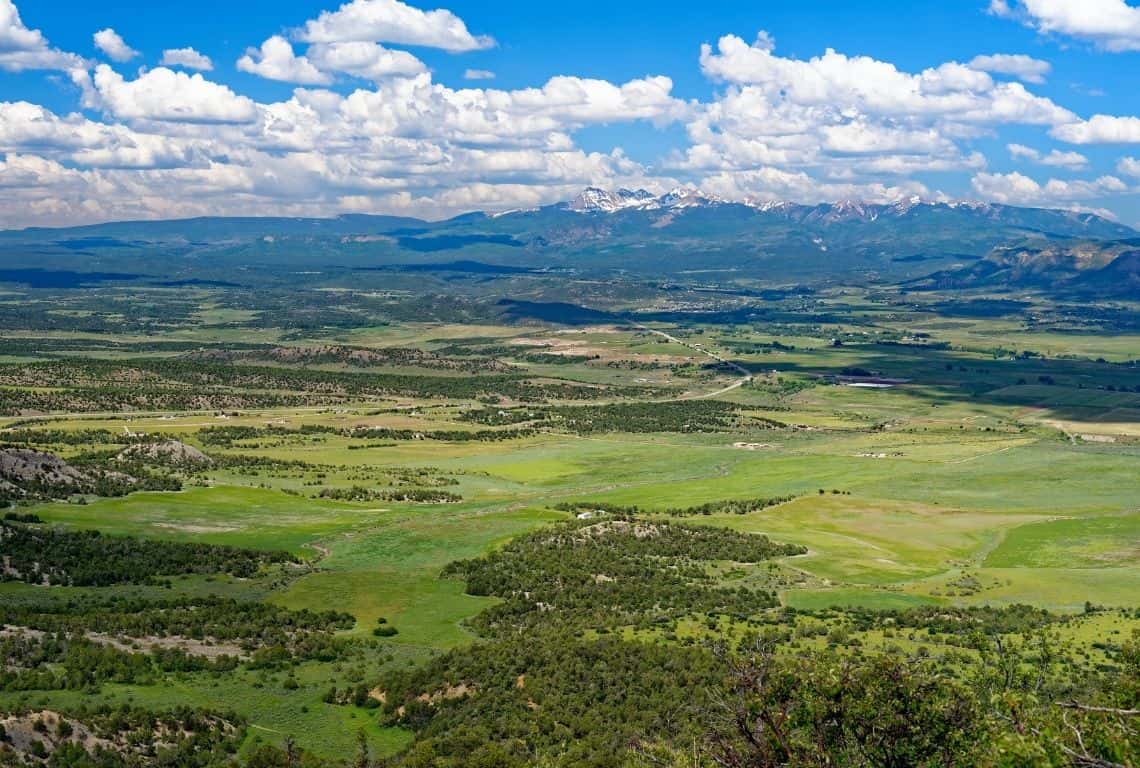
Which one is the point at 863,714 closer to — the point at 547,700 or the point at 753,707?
the point at 753,707

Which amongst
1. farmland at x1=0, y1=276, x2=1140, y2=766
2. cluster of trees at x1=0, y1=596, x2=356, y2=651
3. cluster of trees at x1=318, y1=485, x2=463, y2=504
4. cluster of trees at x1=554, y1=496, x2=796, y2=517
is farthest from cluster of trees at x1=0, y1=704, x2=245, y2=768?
cluster of trees at x1=318, y1=485, x2=463, y2=504

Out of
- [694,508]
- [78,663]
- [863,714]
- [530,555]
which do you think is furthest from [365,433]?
[863,714]

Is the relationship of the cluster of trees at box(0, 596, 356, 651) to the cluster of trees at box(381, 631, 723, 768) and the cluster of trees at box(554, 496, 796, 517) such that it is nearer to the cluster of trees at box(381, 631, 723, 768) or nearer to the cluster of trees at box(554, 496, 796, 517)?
the cluster of trees at box(381, 631, 723, 768)

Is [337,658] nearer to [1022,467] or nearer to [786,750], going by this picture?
[786,750]

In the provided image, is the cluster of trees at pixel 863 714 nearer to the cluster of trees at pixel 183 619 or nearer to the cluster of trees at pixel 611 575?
the cluster of trees at pixel 611 575

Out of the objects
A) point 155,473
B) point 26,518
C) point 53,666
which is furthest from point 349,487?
point 53,666

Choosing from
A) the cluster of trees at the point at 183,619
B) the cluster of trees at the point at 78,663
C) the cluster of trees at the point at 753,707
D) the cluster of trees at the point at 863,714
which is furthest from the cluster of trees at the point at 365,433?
the cluster of trees at the point at 863,714
